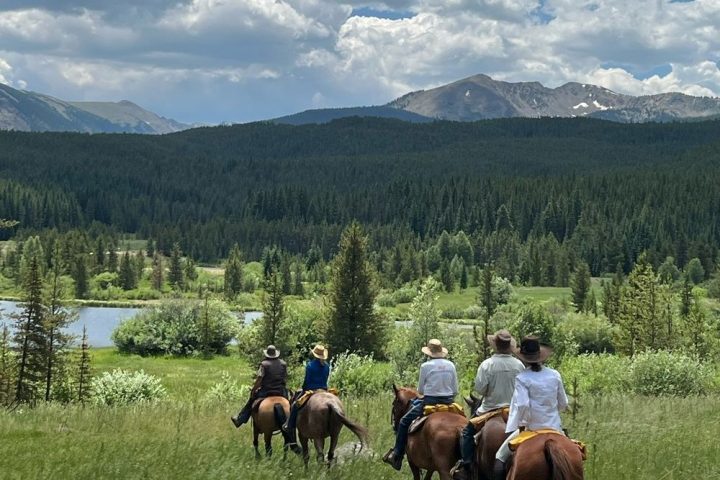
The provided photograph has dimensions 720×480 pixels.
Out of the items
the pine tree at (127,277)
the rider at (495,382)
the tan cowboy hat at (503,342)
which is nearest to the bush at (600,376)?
the rider at (495,382)

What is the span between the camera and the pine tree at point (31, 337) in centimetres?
4106

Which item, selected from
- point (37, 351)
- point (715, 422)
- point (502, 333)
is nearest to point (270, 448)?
point (502, 333)

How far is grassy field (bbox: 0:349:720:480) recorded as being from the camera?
14141mm

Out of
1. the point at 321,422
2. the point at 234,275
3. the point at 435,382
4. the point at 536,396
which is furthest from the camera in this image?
the point at 234,275

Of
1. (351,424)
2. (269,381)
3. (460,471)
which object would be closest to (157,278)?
(269,381)

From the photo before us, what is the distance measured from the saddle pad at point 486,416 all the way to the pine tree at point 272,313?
1639 inches

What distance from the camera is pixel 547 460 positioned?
10867mm

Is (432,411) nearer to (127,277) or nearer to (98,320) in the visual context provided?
(98,320)

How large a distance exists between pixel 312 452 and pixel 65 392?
28.7m

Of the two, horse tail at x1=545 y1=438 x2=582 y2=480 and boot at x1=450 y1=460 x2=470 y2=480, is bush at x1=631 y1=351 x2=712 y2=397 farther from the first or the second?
horse tail at x1=545 y1=438 x2=582 y2=480

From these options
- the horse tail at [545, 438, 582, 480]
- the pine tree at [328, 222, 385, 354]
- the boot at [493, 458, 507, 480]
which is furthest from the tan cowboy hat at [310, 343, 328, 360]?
the pine tree at [328, 222, 385, 354]

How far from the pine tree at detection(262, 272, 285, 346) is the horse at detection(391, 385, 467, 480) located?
130 feet

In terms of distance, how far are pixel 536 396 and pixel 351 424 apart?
255 inches

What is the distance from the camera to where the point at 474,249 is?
19738 centimetres
